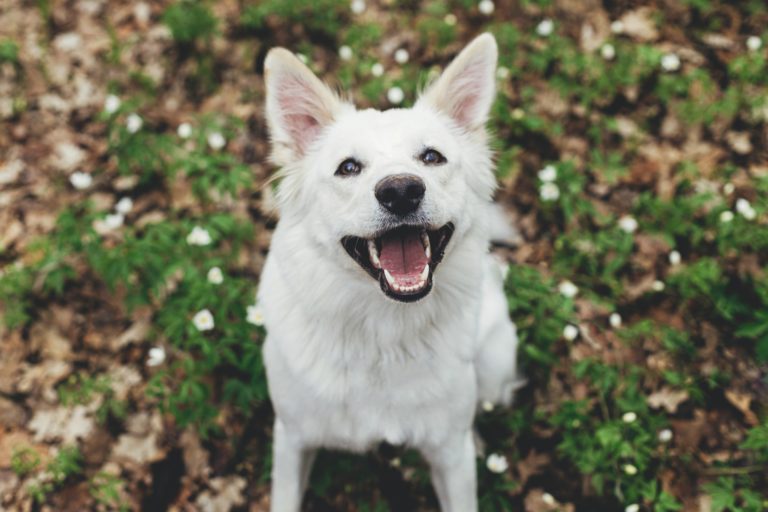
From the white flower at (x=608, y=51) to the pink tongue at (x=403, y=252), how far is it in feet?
9.56

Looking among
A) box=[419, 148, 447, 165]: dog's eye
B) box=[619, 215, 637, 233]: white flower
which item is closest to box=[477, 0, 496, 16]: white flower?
box=[619, 215, 637, 233]: white flower

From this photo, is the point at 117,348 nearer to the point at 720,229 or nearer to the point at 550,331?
the point at 550,331

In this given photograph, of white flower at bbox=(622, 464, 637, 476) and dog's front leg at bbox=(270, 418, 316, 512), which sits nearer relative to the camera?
dog's front leg at bbox=(270, 418, 316, 512)

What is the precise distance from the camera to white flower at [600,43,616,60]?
445cm

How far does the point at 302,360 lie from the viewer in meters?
2.44

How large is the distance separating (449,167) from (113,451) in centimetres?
235

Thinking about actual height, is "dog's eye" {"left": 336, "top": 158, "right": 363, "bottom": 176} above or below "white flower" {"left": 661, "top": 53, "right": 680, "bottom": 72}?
above

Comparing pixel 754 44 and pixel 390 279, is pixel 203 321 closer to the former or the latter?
pixel 390 279

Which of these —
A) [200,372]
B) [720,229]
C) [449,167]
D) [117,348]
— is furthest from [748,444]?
[117,348]

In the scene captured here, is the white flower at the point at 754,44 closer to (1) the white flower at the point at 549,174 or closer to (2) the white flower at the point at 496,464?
(1) the white flower at the point at 549,174

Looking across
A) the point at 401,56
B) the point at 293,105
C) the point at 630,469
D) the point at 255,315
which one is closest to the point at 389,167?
the point at 293,105

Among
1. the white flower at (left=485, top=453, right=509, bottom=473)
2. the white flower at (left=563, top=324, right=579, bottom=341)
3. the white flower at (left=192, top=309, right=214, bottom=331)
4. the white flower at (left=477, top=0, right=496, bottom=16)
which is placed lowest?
the white flower at (left=485, top=453, right=509, bottom=473)

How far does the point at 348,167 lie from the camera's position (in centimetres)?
242

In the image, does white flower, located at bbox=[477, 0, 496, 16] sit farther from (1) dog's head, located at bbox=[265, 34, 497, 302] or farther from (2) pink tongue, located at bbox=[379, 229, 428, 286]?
(2) pink tongue, located at bbox=[379, 229, 428, 286]
